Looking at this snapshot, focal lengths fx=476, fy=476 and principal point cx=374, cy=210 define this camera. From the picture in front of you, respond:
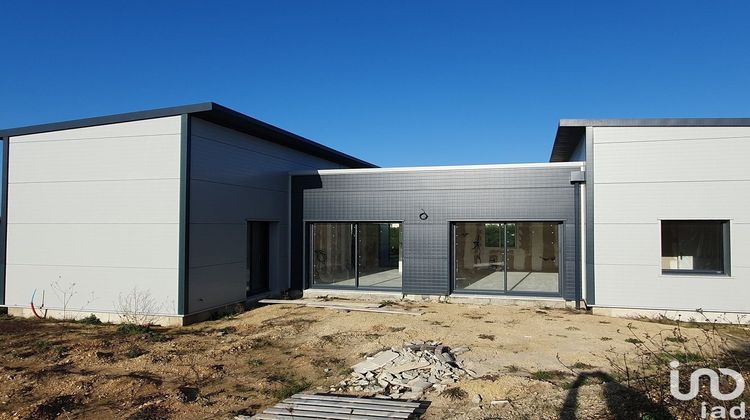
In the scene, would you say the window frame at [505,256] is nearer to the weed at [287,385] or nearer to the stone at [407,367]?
the stone at [407,367]

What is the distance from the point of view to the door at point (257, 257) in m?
13.5

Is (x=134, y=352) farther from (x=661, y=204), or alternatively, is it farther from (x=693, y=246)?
(x=693, y=246)

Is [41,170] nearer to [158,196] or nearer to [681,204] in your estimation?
[158,196]

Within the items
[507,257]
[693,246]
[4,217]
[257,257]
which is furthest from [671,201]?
[4,217]

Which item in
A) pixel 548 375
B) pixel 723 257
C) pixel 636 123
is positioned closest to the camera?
pixel 548 375

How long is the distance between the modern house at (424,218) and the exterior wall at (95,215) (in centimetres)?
4

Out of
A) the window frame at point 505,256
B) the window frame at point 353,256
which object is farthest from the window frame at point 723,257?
the window frame at point 353,256

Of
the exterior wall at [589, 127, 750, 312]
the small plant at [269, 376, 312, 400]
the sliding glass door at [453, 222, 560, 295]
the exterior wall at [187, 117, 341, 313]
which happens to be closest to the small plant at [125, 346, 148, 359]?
the exterior wall at [187, 117, 341, 313]

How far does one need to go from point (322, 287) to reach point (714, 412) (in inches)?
445

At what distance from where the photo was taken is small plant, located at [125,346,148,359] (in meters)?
8.07

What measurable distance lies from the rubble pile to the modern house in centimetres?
519

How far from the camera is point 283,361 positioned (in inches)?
311

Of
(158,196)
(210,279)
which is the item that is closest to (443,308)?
(210,279)

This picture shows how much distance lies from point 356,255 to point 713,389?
10432 mm
